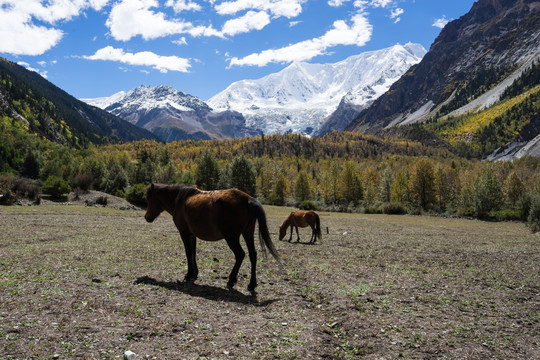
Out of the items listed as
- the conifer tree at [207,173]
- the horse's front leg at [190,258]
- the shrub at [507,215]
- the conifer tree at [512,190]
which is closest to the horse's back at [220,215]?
the horse's front leg at [190,258]

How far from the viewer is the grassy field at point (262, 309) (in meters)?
6.45

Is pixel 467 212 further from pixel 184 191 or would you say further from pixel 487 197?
pixel 184 191

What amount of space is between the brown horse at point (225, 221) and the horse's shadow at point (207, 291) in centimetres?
52

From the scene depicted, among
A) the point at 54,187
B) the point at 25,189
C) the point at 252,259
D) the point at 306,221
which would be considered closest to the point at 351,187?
the point at 54,187

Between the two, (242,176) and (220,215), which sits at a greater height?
(242,176)

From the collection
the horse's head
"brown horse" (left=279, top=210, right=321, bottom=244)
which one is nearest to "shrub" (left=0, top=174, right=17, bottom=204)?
"brown horse" (left=279, top=210, right=321, bottom=244)

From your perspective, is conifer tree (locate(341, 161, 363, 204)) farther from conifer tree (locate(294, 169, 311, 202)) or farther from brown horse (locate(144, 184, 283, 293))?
brown horse (locate(144, 184, 283, 293))

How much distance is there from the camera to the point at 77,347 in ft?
19.8

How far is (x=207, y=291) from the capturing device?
10.5 m

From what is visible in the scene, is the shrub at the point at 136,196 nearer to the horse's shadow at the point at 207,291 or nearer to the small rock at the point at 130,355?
the horse's shadow at the point at 207,291

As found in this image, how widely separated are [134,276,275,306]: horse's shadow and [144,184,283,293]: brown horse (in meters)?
0.52

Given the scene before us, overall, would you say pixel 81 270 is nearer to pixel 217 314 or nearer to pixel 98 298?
pixel 98 298

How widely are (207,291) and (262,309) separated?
7.87ft

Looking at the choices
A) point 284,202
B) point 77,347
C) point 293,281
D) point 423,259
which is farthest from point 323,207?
point 77,347
